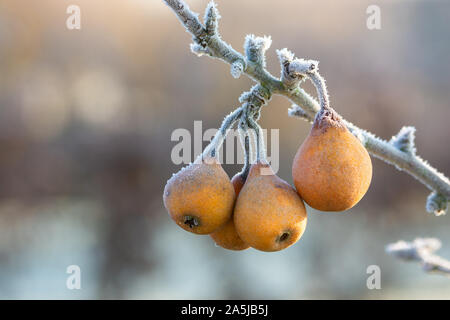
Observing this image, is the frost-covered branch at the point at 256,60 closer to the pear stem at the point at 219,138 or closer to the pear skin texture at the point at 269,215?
the pear stem at the point at 219,138

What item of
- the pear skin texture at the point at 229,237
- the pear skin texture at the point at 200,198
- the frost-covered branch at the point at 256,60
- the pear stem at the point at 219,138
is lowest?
the pear skin texture at the point at 229,237

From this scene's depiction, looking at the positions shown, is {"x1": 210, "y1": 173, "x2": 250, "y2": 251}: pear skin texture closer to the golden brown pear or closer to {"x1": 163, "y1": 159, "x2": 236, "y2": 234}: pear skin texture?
{"x1": 163, "y1": 159, "x2": 236, "y2": 234}: pear skin texture

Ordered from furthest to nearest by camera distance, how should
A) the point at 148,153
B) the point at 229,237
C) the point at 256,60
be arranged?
the point at 148,153 → the point at 256,60 → the point at 229,237

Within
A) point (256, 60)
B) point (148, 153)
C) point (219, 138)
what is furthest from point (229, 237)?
point (148, 153)

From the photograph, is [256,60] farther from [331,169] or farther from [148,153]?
[148,153]

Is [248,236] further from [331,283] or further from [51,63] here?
[51,63]

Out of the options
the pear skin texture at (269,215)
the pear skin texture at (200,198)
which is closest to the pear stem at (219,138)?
the pear skin texture at (200,198)

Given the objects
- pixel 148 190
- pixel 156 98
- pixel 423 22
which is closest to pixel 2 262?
pixel 148 190
